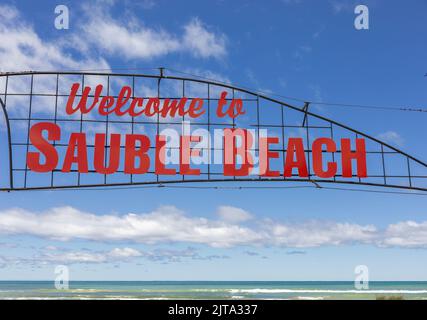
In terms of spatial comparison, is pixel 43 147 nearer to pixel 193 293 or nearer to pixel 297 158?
pixel 297 158

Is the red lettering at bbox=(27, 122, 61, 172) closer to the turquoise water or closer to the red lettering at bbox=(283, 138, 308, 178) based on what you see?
the red lettering at bbox=(283, 138, 308, 178)

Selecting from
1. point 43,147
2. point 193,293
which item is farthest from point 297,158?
point 193,293

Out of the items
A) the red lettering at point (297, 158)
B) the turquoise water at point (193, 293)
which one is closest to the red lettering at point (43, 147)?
the red lettering at point (297, 158)

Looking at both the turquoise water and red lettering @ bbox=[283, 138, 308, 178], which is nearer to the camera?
red lettering @ bbox=[283, 138, 308, 178]

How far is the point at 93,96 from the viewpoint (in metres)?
19.3

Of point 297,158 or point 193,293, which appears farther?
point 193,293

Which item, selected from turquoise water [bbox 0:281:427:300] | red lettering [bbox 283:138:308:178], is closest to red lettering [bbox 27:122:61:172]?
red lettering [bbox 283:138:308:178]

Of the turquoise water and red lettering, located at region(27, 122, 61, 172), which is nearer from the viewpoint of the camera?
red lettering, located at region(27, 122, 61, 172)
